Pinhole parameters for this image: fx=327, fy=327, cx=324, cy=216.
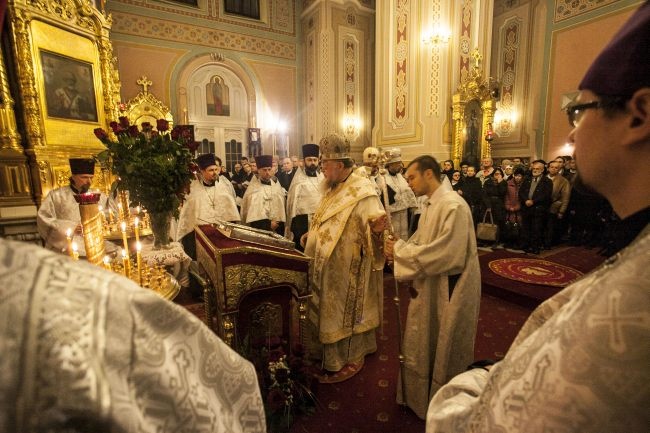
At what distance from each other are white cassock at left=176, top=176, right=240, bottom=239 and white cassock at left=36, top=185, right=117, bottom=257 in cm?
129

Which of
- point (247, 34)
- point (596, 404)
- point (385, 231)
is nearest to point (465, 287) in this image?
point (385, 231)

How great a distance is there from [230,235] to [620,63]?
2267 millimetres

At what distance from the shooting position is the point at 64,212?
150 inches

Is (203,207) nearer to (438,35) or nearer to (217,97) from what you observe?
(438,35)

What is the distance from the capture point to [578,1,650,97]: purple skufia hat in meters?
0.64

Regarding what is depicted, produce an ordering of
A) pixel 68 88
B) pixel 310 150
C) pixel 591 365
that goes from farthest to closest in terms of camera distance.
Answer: pixel 310 150, pixel 68 88, pixel 591 365

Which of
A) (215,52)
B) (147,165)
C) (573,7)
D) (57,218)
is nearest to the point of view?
(147,165)

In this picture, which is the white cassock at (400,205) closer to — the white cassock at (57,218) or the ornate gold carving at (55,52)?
the white cassock at (57,218)

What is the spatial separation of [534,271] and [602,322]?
5788 mm

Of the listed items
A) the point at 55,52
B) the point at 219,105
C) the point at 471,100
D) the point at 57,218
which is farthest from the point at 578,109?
the point at 219,105

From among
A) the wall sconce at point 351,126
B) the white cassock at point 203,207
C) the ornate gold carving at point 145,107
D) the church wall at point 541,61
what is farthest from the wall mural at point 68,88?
the church wall at point 541,61

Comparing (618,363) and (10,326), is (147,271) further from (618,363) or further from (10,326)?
(618,363)

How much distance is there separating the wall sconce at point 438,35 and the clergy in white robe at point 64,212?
8.69 meters

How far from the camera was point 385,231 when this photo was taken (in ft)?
8.65
